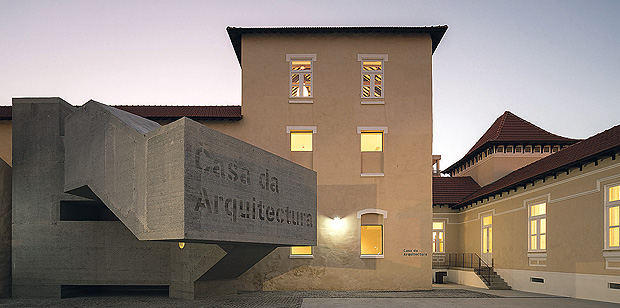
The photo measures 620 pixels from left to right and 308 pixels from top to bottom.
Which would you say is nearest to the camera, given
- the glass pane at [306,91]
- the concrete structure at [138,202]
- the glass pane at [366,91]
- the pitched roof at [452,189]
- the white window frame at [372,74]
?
the concrete structure at [138,202]

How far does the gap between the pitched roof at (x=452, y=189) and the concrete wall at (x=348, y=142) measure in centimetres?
853

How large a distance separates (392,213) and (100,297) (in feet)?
37.1

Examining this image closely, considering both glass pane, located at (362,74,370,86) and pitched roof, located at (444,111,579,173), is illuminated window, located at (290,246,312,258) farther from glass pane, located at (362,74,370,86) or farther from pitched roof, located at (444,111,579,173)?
pitched roof, located at (444,111,579,173)

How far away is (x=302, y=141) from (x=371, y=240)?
16.5 feet

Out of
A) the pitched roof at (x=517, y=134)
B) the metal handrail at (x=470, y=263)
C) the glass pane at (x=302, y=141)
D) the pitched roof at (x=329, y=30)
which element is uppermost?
the pitched roof at (x=329, y=30)

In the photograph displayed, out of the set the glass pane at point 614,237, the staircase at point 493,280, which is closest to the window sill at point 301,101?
the staircase at point 493,280

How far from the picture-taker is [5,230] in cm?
1708

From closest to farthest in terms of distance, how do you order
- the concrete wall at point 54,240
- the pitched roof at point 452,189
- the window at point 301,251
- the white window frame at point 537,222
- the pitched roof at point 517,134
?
the concrete wall at point 54,240 < the white window frame at point 537,222 < the window at point 301,251 < the pitched roof at point 517,134 < the pitched roof at point 452,189

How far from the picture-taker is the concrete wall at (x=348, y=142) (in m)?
20.9

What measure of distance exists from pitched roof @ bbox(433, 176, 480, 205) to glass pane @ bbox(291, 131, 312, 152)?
10.6 meters

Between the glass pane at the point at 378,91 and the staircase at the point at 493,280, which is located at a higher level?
the glass pane at the point at 378,91

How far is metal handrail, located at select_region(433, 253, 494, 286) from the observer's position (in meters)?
23.4

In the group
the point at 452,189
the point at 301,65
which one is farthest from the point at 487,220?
the point at 301,65

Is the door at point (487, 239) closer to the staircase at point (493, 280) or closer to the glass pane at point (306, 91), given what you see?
the staircase at point (493, 280)
